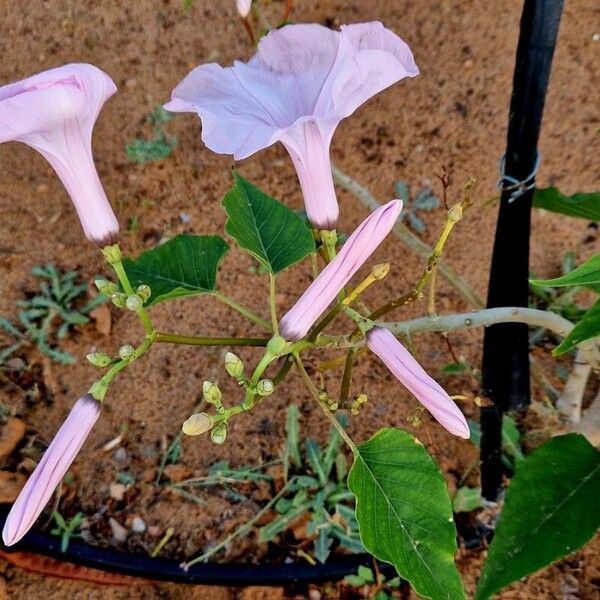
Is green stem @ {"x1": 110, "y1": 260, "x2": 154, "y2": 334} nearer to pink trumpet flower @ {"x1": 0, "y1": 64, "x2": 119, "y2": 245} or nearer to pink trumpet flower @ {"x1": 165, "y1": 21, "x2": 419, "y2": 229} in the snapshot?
pink trumpet flower @ {"x1": 0, "y1": 64, "x2": 119, "y2": 245}

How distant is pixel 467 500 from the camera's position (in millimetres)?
1674

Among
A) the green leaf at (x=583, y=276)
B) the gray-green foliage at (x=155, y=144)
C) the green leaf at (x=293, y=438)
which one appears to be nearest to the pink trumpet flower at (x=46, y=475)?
the green leaf at (x=583, y=276)

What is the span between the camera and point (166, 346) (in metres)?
2.02

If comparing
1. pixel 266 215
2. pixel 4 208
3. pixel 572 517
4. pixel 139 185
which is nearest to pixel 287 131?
pixel 266 215

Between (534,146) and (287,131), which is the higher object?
(287,131)

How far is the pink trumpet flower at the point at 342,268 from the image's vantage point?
0.78 metres

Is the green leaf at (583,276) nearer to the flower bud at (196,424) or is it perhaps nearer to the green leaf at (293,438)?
the flower bud at (196,424)

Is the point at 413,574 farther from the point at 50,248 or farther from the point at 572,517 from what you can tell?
the point at 50,248

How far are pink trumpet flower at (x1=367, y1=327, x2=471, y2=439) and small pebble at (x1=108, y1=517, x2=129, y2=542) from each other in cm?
120

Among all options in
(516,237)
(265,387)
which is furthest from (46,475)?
(516,237)

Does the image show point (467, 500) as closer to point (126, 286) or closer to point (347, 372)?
point (347, 372)

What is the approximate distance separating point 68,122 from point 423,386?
53cm

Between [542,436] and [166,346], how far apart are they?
3.43ft

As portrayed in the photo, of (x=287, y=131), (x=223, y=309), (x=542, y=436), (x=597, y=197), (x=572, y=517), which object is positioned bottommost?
(x=542, y=436)
